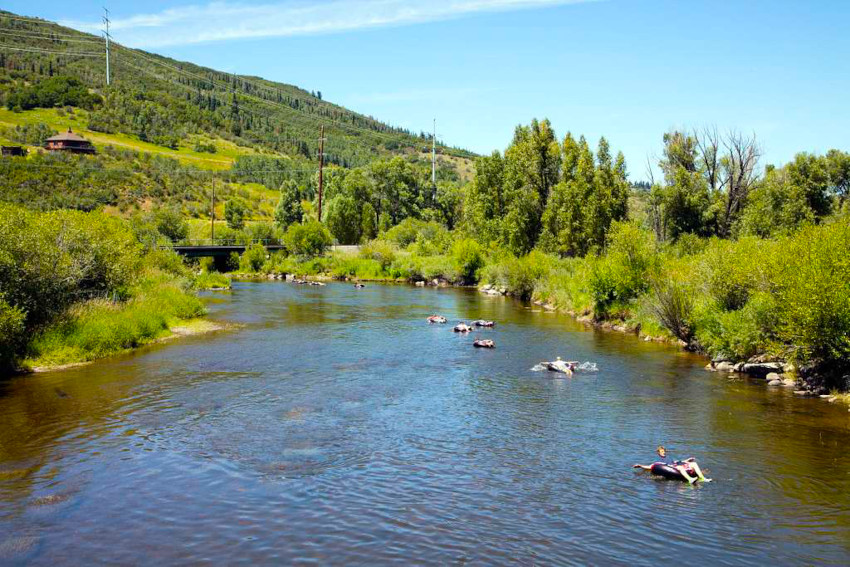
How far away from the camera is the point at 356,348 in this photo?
3406cm

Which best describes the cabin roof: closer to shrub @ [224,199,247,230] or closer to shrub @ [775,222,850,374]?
shrub @ [224,199,247,230]

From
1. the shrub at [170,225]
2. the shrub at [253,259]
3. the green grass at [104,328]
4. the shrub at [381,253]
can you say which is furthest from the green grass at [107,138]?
the green grass at [104,328]

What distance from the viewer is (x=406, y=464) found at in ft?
56.2

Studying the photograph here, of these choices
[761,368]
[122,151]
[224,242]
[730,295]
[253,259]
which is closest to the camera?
[761,368]

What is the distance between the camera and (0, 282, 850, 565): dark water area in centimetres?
1271

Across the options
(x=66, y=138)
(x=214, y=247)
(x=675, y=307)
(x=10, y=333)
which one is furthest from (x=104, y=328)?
(x=66, y=138)

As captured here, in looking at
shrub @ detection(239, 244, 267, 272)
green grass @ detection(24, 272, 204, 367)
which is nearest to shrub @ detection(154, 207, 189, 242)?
shrub @ detection(239, 244, 267, 272)

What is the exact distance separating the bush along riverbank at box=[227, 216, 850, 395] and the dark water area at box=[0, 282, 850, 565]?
1774 mm

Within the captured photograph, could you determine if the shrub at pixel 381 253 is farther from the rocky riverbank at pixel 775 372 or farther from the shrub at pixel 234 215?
the rocky riverbank at pixel 775 372

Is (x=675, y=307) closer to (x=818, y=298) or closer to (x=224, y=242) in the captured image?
(x=818, y=298)

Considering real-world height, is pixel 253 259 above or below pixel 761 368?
above

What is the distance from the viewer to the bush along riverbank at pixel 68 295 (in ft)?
83.3

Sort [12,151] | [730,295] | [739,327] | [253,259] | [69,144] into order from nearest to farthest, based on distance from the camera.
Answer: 1. [739,327]
2. [730,295]
3. [253,259]
4. [12,151]
5. [69,144]

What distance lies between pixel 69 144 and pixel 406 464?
12156cm
